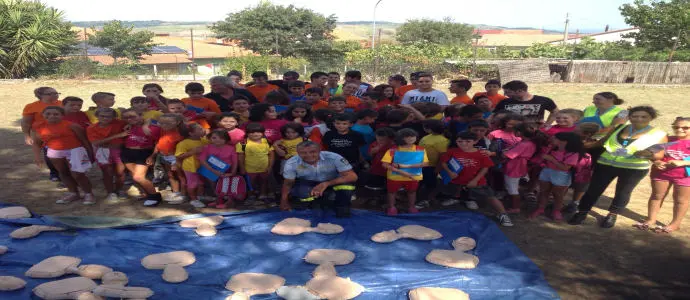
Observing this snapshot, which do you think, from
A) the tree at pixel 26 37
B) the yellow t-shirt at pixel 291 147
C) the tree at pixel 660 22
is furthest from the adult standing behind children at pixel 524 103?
the tree at pixel 660 22

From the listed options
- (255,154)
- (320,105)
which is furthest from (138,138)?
(320,105)

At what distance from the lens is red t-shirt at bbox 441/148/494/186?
4.44 m

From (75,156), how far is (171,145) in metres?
1.03

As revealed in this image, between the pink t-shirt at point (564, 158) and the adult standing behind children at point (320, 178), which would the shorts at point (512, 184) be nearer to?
the pink t-shirt at point (564, 158)

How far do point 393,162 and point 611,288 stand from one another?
211 centimetres

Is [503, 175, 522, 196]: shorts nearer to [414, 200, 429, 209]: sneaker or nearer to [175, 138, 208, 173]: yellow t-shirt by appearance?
[414, 200, 429, 209]: sneaker

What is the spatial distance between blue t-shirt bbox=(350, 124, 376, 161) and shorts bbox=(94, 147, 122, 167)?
261 cm

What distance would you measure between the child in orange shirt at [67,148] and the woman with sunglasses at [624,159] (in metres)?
5.19

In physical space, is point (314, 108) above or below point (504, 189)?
above

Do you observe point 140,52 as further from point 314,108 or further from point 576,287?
point 576,287

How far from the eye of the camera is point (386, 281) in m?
3.36

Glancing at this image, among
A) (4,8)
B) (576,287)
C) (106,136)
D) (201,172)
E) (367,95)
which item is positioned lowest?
(576,287)

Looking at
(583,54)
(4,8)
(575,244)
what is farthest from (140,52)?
(575,244)

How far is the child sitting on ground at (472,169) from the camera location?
4424 millimetres
